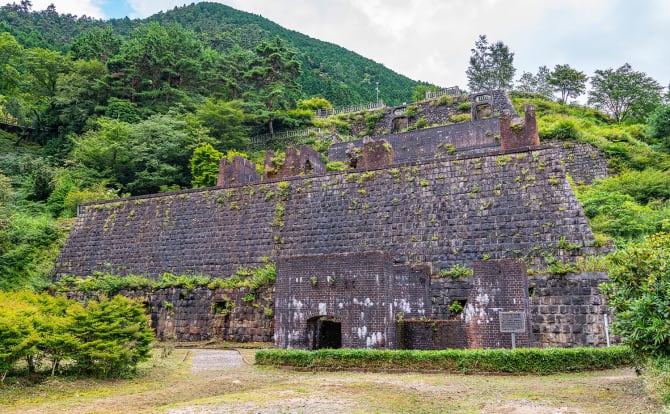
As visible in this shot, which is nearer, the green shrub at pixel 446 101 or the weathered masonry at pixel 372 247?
the weathered masonry at pixel 372 247

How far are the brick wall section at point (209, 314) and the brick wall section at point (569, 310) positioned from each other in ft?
29.8

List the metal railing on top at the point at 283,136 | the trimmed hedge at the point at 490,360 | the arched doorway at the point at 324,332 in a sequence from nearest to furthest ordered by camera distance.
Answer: the trimmed hedge at the point at 490,360 → the arched doorway at the point at 324,332 → the metal railing on top at the point at 283,136

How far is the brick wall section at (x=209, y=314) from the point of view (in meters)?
19.2

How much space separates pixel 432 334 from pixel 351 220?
25.4ft

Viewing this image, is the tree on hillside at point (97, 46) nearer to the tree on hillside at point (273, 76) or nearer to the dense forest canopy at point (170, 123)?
the dense forest canopy at point (170, 123)

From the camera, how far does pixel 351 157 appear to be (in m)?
24.7

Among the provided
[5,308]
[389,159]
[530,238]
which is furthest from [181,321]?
[530,238]

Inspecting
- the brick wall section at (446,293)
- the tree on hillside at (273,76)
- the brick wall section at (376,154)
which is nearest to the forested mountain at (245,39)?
the tree on hillside at (273,76)

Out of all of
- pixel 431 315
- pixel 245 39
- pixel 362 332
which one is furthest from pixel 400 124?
pixel 245 39

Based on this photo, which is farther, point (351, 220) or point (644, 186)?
point (644, 186)

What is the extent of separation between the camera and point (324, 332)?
14719mm

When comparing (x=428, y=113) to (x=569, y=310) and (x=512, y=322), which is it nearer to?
(x=569, y=310)

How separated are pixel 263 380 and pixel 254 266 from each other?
10.3 metres

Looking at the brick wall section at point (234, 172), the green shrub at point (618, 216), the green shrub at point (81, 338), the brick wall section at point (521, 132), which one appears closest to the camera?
the green shrub at point (81, 338)
